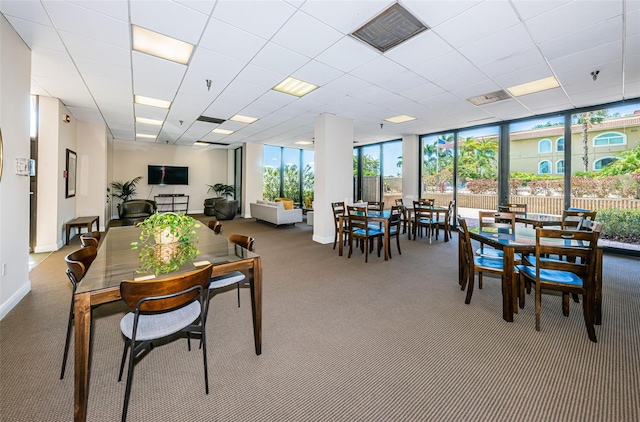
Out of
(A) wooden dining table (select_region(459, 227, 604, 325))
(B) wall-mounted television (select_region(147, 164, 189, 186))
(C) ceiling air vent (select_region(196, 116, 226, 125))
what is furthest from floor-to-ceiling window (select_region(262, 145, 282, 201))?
(A) wooden dining table (select_region(459, 227, 604, 325))

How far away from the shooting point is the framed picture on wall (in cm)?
574

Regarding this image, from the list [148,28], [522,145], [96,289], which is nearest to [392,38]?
[148,28]

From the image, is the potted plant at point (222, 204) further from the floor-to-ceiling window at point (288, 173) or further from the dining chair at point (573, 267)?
the dining chair at point (573, 267)

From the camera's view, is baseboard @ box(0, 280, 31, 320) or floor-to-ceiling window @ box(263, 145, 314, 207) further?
floor-to-ceiling window @ box(263, 145, 314, 207)

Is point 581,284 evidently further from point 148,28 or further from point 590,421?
point 148,28

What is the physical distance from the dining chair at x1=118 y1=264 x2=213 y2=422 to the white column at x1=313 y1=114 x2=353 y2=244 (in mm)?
4454

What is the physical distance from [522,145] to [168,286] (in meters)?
7.59

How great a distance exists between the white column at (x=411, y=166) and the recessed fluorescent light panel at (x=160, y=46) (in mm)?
6652

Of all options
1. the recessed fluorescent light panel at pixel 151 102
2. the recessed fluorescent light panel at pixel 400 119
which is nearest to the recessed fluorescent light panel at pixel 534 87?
the recessed fluorescent light panel at pixel 400 119

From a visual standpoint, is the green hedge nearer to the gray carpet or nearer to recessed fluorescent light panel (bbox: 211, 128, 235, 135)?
the gray carpet

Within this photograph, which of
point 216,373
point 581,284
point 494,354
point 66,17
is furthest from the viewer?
point 66,17

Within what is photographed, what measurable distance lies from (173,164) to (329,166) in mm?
7914

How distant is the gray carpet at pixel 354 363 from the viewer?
153 centimetres

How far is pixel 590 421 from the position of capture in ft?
4.78
